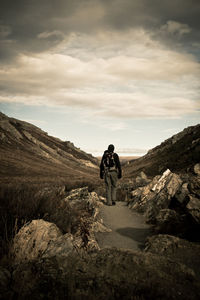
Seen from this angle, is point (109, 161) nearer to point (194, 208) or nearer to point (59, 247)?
point (194, 208)

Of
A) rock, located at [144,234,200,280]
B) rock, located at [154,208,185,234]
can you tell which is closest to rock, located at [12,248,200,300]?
rock, located at [144,234,200,280]

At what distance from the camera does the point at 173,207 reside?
23.0ft

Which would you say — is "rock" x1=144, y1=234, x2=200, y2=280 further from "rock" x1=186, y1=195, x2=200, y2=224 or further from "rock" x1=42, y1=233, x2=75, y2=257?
"rock" x1=42, y1=233, x2=75, y2=257

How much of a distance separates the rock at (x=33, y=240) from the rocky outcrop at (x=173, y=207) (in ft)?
10.4

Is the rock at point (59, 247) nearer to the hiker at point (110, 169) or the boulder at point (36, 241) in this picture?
the boulder at point (36, 241)

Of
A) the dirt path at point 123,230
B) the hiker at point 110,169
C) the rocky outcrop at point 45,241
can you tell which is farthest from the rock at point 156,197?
the rocky outcrop at point 45,241

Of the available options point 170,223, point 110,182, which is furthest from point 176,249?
point 110,182

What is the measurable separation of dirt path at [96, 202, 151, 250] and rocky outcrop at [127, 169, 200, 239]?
0.42m

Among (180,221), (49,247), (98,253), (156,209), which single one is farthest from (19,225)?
(156,209)

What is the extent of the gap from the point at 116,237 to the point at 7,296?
155 inches

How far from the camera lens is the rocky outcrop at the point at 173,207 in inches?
192

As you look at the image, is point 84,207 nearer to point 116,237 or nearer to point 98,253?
point 116,237

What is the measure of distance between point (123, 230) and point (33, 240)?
3.24 m

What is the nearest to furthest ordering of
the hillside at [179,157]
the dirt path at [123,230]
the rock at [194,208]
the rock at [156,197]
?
the rock at [194,208], the dirt path at [123,230], the rock at [156,197], the hillside at [179,157]
